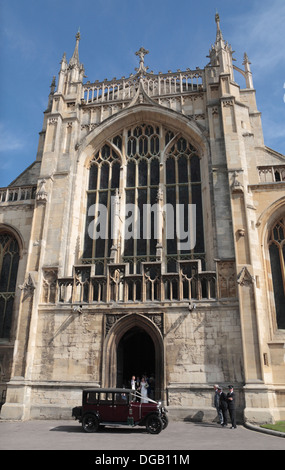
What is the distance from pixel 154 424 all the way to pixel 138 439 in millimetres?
1325

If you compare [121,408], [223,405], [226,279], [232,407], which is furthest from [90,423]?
[226,279]

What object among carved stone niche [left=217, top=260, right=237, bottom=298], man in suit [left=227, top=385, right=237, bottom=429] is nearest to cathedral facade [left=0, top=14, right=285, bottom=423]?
carved stone niche [left=217, top=260, right=237, bottom=298]

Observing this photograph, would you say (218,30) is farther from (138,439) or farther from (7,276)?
(138,439)

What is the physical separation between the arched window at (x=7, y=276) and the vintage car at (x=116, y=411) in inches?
323

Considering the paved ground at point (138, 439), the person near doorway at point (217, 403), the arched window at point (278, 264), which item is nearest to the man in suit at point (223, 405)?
the person near doorway at point (217, 403)

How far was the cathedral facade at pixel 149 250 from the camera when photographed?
48.1 feet

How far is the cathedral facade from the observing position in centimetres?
1465

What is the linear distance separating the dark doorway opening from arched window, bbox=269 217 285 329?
5.93 m

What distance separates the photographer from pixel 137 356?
18125 millimetres

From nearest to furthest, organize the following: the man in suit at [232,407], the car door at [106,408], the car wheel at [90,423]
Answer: the car wheel at [90,423] < the car door at [106,408] < the man in suit at [232,407]

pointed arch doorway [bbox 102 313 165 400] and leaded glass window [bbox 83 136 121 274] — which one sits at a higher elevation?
leaded glass window [bbox 83 136 121 274]

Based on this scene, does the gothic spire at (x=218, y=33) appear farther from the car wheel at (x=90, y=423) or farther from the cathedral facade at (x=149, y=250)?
the car wheel at (x=90, y=423)

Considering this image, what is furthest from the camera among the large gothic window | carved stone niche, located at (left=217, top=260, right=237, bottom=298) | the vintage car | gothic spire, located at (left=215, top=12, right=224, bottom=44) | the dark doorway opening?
gothic spire, located at (left=215, top=12, right=224, bottom=44)

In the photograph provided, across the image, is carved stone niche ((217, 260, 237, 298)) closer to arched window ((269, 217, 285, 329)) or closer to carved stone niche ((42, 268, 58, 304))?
arched window ((269, 217, 285, 329))
